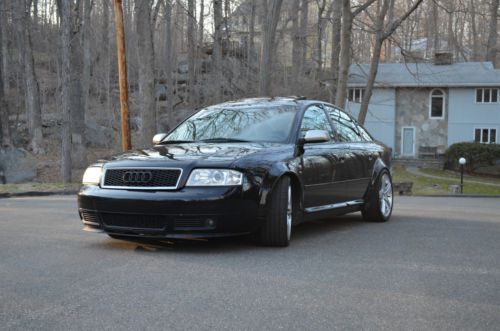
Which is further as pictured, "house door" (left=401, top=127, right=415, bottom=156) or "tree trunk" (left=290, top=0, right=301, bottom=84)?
"house door" (left=401, top=127, right=415, bottom=156)

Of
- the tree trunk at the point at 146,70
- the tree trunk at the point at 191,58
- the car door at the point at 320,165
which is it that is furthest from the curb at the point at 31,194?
the tree trunk at the point at 191,58

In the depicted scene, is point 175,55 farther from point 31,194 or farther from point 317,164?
point 317,164

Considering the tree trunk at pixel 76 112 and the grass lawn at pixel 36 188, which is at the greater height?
the tree trunk at pixel 76 112

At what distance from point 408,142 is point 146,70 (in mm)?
27175

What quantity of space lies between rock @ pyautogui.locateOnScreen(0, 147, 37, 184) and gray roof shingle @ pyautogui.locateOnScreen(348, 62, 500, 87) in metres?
22.5

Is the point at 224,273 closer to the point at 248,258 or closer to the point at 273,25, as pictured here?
the point at 248,258

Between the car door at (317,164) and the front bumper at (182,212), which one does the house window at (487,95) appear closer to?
the car door at (317,164)

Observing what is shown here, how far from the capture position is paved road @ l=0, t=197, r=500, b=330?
3.81 meters

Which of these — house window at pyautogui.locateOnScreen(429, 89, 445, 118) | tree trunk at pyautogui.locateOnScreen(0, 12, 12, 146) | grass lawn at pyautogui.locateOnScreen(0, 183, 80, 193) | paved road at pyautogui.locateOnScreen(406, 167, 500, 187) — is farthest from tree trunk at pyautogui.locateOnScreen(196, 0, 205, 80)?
grass lawn at pyautogui.locateOnScreen(0, 183, 80, 193)

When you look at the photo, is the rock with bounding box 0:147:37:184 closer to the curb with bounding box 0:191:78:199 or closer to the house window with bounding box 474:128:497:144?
the curb with bounding box 0:191:78:199

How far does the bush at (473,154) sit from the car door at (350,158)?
105ft

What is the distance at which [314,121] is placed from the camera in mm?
7570

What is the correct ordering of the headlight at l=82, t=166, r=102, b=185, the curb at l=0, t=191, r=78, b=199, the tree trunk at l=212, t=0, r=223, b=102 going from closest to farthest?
1. the headlight at l=82, t=166, r=102, b=185
2. the curb at l=0, t=191, r=78, b=199
3. the tree trunk at l=212, t=0, r=223, b=102

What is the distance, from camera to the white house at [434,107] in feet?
139
